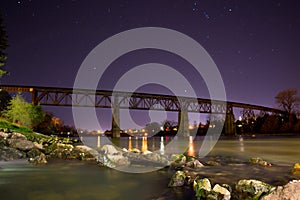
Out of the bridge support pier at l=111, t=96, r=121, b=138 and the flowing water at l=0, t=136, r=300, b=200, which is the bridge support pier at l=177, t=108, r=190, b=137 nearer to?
the bridge support pier at l=111, t=96, r=121, b=138

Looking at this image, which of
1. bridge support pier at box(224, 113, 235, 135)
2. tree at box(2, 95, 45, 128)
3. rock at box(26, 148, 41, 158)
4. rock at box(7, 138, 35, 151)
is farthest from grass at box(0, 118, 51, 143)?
bridge support pier at box(224, 113, 235, 135)

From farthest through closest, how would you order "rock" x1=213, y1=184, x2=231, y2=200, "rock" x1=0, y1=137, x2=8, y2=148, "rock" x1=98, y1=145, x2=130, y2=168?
1. "rock" x1=0, y1=137, x2=8, y2=148
2. "rock" x1=98, y1=145, x2=130, y2=168
3. "rock" x1=213, y1=184, x2=231, y2=200

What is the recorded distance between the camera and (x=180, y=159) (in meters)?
15.7

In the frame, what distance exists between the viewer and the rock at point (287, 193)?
5.63 m

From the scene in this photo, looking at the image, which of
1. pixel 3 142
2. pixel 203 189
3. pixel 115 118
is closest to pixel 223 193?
pixel 203 189

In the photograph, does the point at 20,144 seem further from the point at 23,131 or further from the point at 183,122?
the point at 183,122

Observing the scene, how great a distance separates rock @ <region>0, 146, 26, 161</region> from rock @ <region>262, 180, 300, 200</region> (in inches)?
687

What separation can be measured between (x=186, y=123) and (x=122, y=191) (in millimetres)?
94007

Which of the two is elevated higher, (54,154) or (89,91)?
(89,91)

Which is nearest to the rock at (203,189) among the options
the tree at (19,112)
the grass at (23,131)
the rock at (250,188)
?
the rock at (250,188)

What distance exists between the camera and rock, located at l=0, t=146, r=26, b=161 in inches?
695

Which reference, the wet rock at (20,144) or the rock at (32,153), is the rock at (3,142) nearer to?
the wet rock at (20,144)

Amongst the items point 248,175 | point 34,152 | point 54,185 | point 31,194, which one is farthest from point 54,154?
point 248,175

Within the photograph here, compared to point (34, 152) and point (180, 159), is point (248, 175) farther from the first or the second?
point (34, 152)
